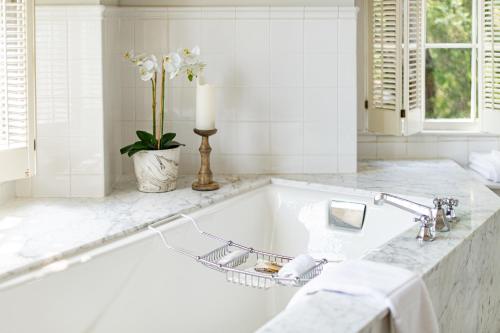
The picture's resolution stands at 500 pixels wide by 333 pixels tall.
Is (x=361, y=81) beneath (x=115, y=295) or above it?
above

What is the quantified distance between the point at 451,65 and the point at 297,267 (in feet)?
7.54

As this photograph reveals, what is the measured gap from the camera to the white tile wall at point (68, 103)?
3.07 m

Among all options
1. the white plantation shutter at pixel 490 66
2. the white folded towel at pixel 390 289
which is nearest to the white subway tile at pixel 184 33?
the white plantation shutter at pixel 490 66

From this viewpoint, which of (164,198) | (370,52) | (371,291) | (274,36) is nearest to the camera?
(371,291)

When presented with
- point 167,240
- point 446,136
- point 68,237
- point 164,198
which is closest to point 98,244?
point 68,237

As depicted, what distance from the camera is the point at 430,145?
13.3 ft

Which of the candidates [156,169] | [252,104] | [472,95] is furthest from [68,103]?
[472,95]

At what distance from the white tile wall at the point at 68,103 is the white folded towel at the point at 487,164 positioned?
185cm

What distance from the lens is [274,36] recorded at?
351 centimetres

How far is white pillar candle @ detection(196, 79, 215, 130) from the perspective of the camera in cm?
321

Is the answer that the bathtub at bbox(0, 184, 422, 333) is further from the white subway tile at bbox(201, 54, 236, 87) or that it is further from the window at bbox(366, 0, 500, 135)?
the window at bbox(366, 0, 500, 135)

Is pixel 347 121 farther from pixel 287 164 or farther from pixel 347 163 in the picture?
pixel 287 164

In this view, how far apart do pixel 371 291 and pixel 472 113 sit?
2.60m

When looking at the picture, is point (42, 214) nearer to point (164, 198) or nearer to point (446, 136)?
point (164, 198)
